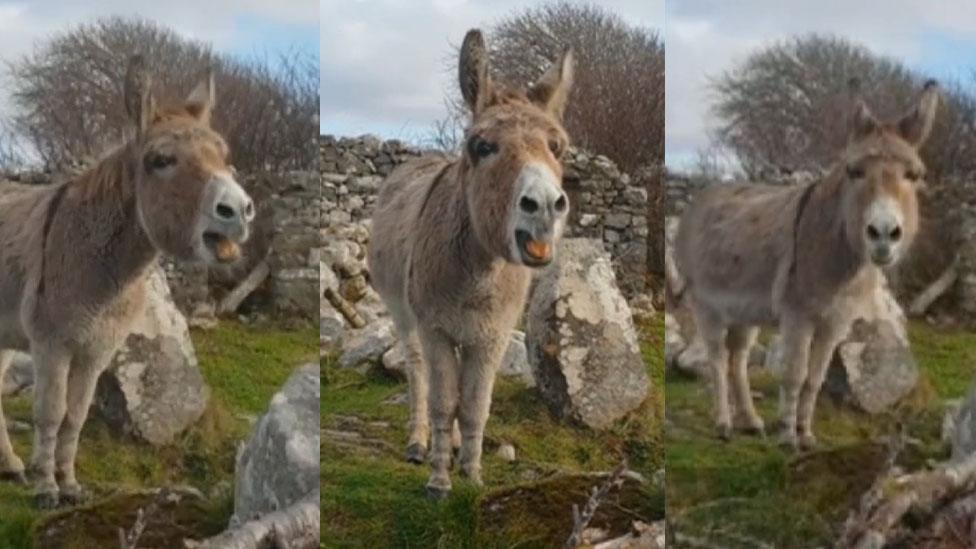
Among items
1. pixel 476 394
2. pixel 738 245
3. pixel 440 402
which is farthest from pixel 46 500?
pixel 738 245

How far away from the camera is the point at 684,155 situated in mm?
4168

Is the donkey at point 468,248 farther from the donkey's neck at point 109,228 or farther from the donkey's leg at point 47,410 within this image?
the donkey's leg at point 47,410

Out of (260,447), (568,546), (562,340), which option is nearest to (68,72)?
(260,447)

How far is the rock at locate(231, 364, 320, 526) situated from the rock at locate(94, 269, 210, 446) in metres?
0.20

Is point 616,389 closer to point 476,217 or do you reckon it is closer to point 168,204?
point 476,217

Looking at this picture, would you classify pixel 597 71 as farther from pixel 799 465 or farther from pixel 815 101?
pixel 799 465

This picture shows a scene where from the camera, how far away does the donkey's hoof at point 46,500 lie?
392 centimetres

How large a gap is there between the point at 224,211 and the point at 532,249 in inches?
31.1

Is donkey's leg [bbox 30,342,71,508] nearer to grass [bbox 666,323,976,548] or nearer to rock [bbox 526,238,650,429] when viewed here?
rock [bbox 526,238,650,429]

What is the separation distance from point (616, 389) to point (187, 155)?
1410 mm

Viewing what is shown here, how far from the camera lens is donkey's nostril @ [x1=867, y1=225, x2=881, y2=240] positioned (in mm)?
3916

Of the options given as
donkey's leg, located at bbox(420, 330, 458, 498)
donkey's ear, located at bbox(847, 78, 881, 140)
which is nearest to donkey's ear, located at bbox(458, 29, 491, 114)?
donkey's leg, located at bbox(420, 330, 458, 498)

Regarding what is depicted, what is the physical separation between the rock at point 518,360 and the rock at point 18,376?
1312 mm

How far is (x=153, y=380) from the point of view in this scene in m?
3.98
